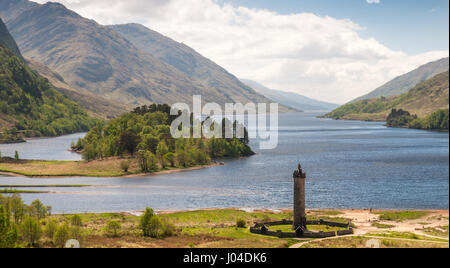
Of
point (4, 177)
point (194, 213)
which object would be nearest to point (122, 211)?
point (194, 213)

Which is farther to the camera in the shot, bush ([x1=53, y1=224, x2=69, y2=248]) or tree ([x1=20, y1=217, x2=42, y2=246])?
tree ([x1=20, y1=217, x2=42, y2=246])

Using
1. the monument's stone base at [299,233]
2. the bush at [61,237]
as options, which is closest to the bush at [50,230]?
the bush at [61,237]

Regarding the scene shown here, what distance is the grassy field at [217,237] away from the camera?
228 feet

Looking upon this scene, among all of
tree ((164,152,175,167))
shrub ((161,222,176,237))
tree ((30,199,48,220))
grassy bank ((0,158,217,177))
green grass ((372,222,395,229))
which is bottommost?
green grass ((372,222,395,229))

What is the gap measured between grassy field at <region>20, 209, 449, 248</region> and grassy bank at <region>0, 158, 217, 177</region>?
76.6 metres

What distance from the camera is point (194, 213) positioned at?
105750 mm

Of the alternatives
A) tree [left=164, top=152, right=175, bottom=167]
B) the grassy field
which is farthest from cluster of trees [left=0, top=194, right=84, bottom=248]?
tree [left=164, top=152, right=175, bottom=167]

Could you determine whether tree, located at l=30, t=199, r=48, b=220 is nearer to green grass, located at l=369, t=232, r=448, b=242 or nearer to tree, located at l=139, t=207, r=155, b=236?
tree, located at l=139, t=207, r=155, b=236

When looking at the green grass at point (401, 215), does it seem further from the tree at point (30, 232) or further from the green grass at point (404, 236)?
the tree at point (30, 232)

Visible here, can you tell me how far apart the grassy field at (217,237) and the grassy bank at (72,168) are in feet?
251

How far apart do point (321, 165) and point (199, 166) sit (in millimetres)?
51377

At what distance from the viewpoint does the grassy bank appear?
174 metres

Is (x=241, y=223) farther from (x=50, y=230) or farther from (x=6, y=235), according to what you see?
(x=6, y=235)

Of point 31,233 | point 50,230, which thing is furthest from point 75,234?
point 31,233
